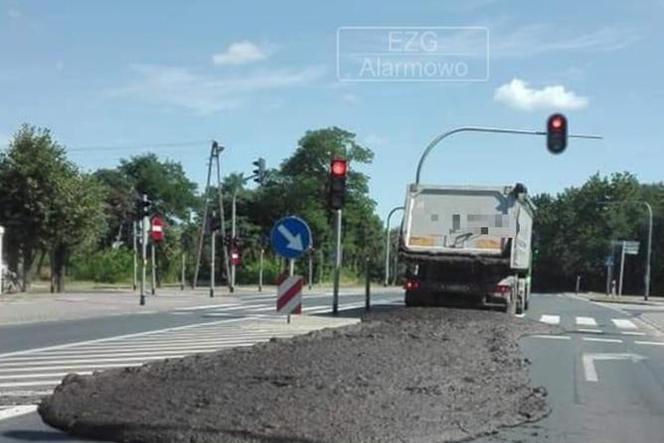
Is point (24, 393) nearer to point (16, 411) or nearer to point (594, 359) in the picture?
point (16, 411)

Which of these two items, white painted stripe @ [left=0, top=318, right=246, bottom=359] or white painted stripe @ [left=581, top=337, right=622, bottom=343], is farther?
white painted stripe @ [left=581, top=337, right=622, bottom=343]

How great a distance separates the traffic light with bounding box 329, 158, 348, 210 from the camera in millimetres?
23781

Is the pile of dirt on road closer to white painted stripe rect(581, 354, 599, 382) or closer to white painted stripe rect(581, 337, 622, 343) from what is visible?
white painted stripe rect(581, 354, 599, 382)

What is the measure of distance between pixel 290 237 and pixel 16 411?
1099 centimetres

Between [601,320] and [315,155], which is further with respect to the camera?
[315,155]

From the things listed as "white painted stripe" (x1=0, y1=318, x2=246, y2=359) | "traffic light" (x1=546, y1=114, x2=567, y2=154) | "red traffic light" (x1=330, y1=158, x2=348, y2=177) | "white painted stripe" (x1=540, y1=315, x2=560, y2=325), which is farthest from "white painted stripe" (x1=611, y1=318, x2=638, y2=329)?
"white painted stripe" (x1=0, y1=318, x2=246, y2=359)

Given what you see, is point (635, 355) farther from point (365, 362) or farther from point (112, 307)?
point (112, 307)

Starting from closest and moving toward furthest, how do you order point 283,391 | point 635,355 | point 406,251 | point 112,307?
1. point 283,391
2. point 635,355
3. point 406,251
4. point 112,307

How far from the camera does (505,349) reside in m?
16.4

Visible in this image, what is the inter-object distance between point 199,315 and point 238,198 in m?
74.1

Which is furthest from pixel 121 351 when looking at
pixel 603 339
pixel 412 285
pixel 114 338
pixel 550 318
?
pixel 550 318

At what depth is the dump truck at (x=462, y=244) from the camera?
1036 inches

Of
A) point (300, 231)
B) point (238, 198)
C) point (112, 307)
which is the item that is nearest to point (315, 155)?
point (238, 198)

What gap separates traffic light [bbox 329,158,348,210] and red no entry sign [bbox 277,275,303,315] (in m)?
3.32
